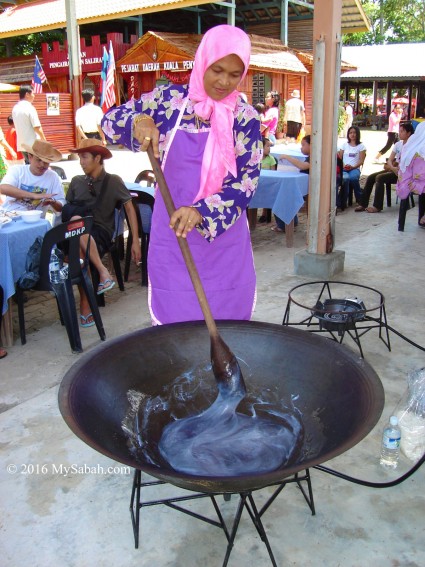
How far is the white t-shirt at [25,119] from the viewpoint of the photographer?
966 cm

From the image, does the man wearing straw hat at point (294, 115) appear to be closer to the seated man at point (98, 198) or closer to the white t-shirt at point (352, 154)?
the white t-shirt at point (352, 154)

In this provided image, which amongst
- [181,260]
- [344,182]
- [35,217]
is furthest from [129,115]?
[344,182]

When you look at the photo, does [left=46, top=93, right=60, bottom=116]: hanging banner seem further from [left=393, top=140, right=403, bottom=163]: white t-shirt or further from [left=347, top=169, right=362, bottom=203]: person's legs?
[left=393, top=140, right=403, bottom=163]: white t-shirt

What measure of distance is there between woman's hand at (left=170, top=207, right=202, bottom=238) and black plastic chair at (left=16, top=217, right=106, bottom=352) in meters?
2.14

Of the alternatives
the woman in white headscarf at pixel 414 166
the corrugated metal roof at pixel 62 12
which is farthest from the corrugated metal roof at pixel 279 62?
the woman in white headscarf at pixel 414 166

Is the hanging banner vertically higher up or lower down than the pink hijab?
higher up

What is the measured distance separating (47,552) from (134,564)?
34 cm

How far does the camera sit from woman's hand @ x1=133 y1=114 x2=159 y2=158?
196 cm

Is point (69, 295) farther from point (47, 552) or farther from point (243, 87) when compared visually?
point (243, 87)

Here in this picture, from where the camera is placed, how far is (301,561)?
2.01 m

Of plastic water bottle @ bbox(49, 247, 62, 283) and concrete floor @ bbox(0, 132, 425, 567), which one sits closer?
concrete floor @ bbox(0, 132, 425, 567)

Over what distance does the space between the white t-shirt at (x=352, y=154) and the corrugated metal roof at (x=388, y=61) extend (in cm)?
1775

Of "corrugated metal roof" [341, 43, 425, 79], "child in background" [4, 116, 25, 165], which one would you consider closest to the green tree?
"corrugated metal roof" [341, 43, 425, 79]

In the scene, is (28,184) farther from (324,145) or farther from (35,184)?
(324,145)
